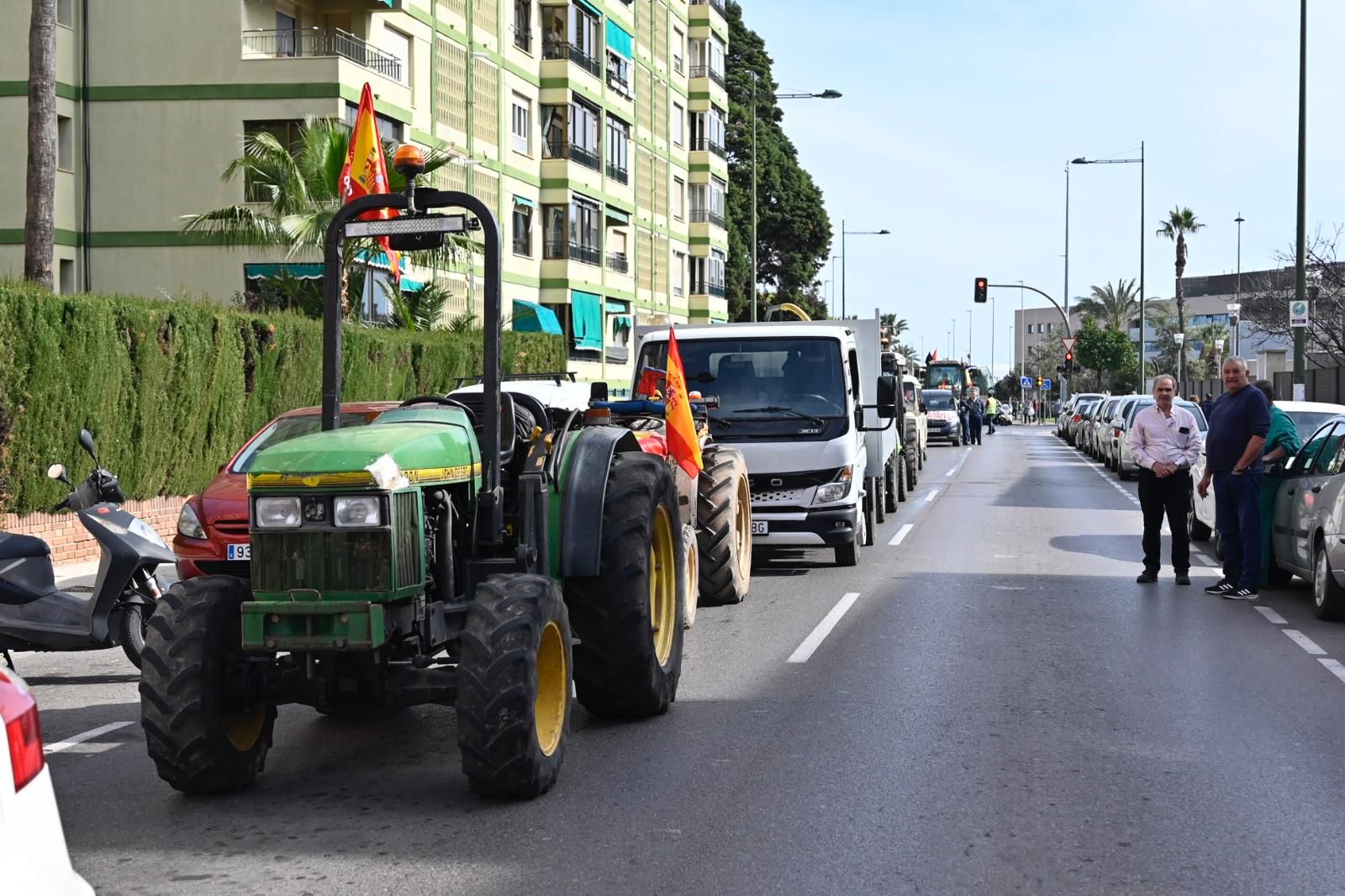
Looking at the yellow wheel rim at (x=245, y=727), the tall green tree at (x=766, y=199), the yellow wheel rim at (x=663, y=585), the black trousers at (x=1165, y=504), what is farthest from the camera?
the tall green tree at (x=766, y=199)

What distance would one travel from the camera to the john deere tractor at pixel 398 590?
21.3 ft

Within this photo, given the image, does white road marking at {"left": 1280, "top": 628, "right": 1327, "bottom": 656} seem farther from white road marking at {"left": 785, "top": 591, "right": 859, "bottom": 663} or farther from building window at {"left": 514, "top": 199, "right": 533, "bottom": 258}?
building window at {"left": 514, "top": 199, "right": 533, "bottom": 258}

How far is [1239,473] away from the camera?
14.3 metres

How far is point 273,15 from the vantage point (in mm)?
35438

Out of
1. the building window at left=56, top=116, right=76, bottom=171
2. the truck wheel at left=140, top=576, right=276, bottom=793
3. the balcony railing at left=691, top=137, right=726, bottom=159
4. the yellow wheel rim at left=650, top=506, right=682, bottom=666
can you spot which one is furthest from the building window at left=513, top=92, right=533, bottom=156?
the truck wheel at left=140, top=576, right=276, bottom=793

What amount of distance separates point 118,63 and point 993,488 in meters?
19.9

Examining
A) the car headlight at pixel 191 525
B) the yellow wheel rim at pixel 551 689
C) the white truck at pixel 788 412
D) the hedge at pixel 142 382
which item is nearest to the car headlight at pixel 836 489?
the white truck at pixel 788 412

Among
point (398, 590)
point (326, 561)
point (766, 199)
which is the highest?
point (766, 199)

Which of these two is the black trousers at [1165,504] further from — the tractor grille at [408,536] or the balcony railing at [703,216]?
the balcony railing at [703,216]

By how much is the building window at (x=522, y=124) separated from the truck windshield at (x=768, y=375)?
30.9m

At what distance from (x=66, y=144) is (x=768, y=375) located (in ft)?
77.5

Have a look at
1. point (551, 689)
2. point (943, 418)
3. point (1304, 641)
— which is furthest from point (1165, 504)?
point (943, 418)

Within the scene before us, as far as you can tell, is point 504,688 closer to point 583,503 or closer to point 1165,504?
point 583,503

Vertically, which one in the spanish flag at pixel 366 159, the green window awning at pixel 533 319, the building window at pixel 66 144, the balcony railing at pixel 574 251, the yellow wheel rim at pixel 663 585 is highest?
the building window at pixel 66 144
